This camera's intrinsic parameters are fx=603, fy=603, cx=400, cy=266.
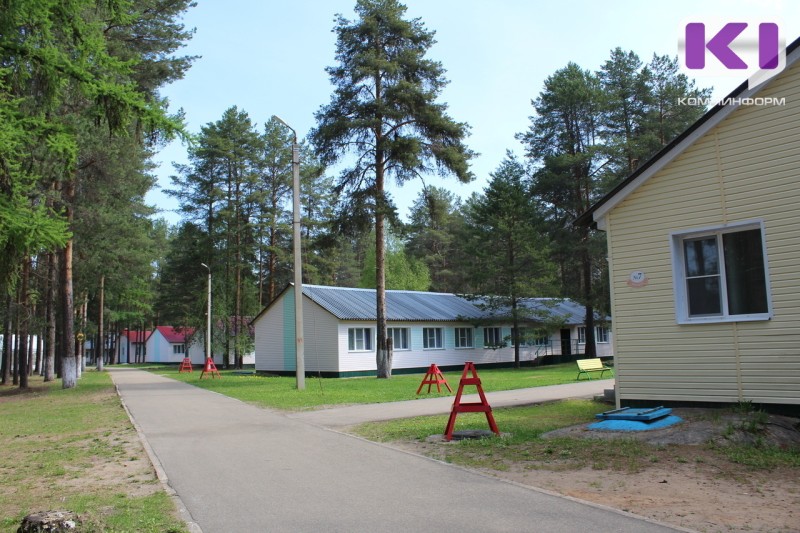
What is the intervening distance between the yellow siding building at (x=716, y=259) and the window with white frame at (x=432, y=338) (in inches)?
972

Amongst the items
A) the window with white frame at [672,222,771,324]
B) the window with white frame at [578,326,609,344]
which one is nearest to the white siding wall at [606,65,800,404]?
the window with white frame at [672,222,771,324]

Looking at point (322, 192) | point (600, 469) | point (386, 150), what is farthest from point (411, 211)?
point (600, 469)

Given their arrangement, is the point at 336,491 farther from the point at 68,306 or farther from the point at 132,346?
the point at 132,346

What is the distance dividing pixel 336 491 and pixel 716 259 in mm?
7828

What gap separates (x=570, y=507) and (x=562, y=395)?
11593 millimetres

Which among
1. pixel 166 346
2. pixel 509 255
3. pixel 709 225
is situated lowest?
pixel 166 346

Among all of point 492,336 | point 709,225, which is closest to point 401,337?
point 492,336

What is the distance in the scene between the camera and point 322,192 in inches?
2263

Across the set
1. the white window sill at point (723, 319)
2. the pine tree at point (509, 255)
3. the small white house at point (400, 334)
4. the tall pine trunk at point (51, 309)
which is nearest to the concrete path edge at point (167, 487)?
the white window sill at point (723, 319)

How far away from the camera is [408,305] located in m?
37.1

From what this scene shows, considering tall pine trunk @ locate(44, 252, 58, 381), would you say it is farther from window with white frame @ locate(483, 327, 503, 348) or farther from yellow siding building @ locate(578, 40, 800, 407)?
yellow siding building @ locate(578, 40, 800, 407)

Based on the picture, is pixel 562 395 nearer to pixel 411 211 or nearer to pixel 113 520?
pixel 113 520

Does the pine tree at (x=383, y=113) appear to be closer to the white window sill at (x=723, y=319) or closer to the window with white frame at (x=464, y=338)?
the window with white frame at (x=464, y=338)

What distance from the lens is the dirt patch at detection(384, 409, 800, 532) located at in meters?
5.41
